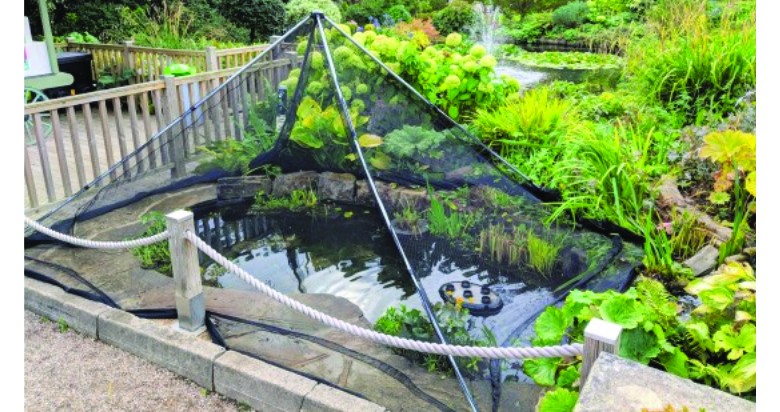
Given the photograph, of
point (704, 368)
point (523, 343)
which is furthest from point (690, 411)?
point (523, 343)

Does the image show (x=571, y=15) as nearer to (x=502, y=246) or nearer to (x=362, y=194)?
(x=362, y=194)

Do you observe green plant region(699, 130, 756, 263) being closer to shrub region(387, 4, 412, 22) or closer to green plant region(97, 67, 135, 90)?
green plant region(97, 67, 135, 90)

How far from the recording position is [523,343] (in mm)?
2457

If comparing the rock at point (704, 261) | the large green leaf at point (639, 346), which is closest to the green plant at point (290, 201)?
the rock at point (704, 261)

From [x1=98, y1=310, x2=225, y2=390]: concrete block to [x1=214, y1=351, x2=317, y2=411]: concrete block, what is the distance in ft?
0.23

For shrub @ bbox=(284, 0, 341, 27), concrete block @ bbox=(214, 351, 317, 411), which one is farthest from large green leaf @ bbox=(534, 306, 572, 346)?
shrub @ bbox=(284, 0, 341, 27)

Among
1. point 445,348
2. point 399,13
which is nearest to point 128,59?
point 445,348

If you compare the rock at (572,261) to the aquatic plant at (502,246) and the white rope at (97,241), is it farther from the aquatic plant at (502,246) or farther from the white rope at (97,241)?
the white rope at (97,241)

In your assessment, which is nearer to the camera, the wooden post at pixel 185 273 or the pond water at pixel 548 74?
the wooden post at pixel 185 273

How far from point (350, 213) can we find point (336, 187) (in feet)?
0.73

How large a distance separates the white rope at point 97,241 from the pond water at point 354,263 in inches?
25.0

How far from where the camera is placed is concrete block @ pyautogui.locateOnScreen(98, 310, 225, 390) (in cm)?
257

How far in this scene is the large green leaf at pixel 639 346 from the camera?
2031 millimetres

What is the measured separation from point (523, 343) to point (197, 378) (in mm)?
1468
